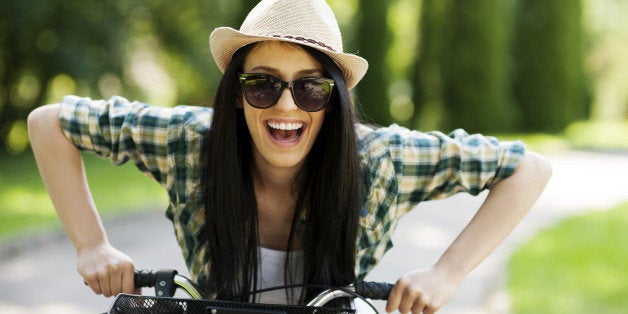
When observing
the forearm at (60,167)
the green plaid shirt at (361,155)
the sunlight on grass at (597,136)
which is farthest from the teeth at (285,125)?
the sunlight on grass at (597,136)

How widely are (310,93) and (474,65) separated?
53.8 feet

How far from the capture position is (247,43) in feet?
7.19

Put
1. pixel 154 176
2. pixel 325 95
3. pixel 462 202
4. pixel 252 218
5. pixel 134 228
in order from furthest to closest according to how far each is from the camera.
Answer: pixel 462 202
pixel 134 228
pixel 154 176
pixel 252 218
pixel 325 95

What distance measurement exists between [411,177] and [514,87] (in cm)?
1786

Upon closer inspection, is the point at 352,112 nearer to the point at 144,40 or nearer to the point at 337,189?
the point at 337,189

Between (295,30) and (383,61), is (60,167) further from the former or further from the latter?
(383,61)

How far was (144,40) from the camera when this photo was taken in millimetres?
17656

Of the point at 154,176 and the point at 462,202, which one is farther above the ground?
the point at 154,176

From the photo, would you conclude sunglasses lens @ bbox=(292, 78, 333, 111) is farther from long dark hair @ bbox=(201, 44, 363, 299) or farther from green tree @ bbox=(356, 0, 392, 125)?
green tree @ bbox=(356, 0, 392, 125)

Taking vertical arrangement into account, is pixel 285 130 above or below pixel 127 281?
above

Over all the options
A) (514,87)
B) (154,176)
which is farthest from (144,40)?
(154,176)

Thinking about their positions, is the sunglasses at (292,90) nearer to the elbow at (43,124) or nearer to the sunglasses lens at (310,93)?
the sunglasses lens at (310,93)

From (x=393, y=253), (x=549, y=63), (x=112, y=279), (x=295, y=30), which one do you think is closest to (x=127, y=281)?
(x=112, y=279)

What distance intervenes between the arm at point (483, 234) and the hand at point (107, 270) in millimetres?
709
